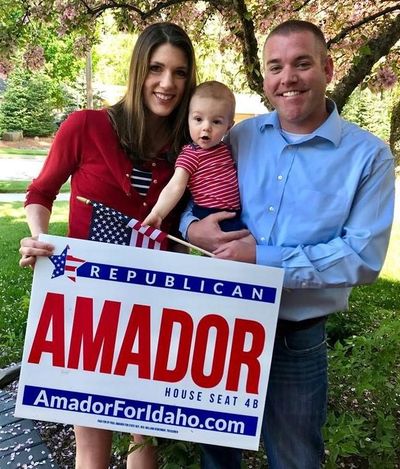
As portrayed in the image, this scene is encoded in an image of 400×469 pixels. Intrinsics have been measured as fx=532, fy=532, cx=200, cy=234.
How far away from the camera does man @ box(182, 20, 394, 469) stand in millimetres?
1748

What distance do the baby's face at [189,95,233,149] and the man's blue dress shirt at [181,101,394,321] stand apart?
144 mm

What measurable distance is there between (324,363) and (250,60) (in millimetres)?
2552

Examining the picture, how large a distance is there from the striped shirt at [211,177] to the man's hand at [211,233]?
5cm

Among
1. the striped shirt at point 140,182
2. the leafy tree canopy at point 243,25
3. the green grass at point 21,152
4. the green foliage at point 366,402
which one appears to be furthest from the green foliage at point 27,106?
the striped shirt at point 140,182

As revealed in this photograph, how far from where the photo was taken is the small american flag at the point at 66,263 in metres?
1.82

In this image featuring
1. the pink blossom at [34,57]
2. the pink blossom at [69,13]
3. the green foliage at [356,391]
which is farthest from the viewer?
the pink blossom at [34,57]

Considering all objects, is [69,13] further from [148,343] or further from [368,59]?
[148,343]

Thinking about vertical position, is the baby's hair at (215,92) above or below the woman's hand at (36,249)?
above

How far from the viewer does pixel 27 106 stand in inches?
1296

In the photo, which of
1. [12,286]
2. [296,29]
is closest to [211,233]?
[296,29]

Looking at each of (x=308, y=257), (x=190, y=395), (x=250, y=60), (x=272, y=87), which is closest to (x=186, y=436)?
(x=190, y=395)

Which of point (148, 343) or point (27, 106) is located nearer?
point (148, 343)

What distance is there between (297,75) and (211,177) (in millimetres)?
466

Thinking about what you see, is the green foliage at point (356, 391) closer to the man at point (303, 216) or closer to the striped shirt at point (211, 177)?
the man at point (303, 216)
